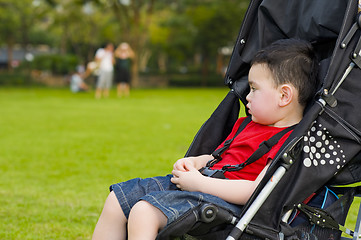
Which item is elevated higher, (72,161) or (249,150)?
(249,150)

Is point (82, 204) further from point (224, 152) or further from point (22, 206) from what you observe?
point (224, 152)

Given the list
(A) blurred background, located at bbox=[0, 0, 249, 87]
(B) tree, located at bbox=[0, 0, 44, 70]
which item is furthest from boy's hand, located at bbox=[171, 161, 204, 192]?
(B) tree, located at bbox=[0, 0, 44, 70]

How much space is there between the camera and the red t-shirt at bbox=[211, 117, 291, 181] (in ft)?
8.24

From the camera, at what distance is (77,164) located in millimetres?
6246

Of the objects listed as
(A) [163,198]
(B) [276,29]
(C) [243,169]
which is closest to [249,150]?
(C) [243,169]

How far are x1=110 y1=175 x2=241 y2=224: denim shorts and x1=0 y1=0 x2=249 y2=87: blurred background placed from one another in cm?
2691

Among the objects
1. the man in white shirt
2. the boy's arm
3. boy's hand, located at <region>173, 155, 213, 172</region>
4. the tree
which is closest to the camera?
the boy's arm

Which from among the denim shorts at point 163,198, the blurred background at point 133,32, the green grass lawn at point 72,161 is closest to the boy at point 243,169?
the denim shorts at point 163,198

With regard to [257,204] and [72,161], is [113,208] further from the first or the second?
[72,161]

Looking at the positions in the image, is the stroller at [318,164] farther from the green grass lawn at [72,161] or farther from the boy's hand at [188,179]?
the green grass lawn at [72,161]

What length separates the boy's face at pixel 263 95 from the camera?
251 centimetres

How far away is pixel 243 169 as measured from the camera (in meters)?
2.56

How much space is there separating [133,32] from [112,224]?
109 ft

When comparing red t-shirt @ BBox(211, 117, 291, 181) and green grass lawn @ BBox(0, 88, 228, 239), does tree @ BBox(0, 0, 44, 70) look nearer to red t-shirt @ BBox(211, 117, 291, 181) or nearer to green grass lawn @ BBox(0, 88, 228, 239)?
green grass lawn @ BBox(0, 88, 228, 239)
